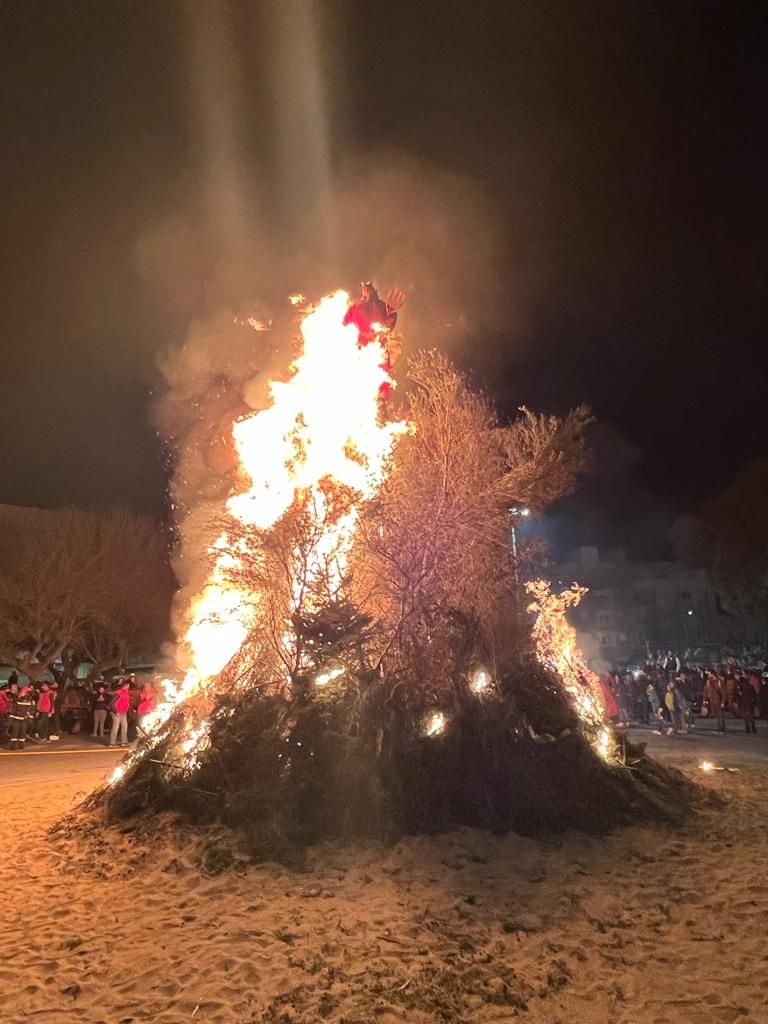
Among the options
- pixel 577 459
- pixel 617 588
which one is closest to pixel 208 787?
pixel 577 459

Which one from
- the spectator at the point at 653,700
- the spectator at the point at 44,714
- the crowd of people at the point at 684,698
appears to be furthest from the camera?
the spectator at the point at 44,714

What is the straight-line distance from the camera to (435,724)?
9.62m

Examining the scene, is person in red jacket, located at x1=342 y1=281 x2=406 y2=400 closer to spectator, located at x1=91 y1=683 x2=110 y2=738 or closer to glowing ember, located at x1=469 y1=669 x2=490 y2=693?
glowing ember, located at x1=469 y1=669 x2=490 y2=693

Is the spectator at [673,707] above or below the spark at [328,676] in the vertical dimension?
below

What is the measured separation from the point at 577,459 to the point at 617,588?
55.6m

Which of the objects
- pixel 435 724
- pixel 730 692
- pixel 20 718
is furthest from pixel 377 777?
pixel 20 718

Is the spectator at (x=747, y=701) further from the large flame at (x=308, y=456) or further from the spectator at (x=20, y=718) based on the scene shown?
the spectator at (x=20, y=718)

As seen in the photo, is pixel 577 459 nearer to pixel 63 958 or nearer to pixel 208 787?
pixel 208 787

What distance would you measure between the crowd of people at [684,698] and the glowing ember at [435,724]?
7394 millimetres

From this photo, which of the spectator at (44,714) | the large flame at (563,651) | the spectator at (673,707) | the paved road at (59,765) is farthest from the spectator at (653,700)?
the spectator at (44,714)

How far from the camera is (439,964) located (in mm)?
5500

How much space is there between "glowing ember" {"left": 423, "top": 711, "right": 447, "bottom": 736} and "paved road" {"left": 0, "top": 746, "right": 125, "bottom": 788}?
21.5 feet

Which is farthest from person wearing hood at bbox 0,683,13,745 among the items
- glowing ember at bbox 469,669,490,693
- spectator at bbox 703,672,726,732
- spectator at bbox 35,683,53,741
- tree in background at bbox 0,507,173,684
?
spectator at bbox 703,672,726,732

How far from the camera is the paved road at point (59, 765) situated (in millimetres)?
13180
